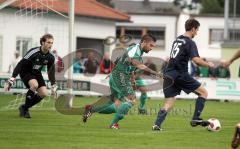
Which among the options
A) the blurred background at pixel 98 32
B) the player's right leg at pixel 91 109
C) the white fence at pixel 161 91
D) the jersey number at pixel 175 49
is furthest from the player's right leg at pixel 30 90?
the white fence at pixel 161 91

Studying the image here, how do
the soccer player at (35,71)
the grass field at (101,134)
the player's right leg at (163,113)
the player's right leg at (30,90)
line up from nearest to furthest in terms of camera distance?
the grass field at (101,134) → the player's right leg at (163,113) → the soccer player at (35,71) → the player's right leg at (30,90)

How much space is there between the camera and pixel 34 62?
1891 centimetres

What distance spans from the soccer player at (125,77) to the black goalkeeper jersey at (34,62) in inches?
82.5

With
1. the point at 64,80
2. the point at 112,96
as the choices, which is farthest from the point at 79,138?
the point at 64,80

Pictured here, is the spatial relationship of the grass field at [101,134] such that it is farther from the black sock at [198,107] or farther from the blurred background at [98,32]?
the blurred background at [98,32]

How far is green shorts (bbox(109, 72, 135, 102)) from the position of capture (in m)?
16.2

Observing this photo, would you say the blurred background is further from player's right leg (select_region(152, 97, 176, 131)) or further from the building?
player's right leg (select_region(152, 97, 176, 131))

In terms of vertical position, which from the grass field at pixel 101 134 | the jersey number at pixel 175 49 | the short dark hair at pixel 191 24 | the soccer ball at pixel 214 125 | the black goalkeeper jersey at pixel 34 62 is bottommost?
the grass field at pixel 101 134

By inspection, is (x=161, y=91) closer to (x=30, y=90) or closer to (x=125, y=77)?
(x=30, y=90)

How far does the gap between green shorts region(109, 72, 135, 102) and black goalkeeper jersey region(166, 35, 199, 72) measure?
1226 millimetres

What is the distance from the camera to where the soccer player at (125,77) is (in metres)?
15.6

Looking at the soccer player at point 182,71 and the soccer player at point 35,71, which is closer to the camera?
the soccer player at point 182,71

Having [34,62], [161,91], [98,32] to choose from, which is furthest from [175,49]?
[98,32]

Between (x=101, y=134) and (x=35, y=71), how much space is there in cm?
510
